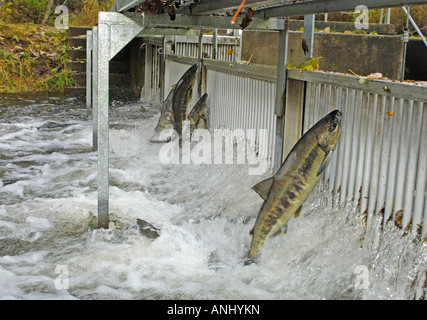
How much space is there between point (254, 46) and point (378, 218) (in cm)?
556

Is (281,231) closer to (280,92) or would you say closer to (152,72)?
(280,92)

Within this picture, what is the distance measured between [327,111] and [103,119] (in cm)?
239

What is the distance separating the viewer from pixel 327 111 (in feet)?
17.9

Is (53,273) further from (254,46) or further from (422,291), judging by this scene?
(254,46)

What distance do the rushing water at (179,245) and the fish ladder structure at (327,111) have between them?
0.86 feet

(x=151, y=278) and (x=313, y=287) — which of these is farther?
(x=151, y=278)

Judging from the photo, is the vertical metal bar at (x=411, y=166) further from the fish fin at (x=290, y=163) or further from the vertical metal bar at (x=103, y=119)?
the vertical metal bar at (x=103, y=119)

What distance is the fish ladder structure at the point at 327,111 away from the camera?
4152 mm

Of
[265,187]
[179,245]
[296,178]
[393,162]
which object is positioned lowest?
[179,245]

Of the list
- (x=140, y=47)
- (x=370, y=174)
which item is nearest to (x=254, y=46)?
(x=370, y=174)

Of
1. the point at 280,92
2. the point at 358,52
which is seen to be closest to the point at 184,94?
the point at 358,52

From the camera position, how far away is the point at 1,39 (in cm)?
2106

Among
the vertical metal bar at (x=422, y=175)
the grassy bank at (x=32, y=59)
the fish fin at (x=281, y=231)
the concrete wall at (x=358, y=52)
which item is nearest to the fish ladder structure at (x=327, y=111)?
the vertical metal bar at (x=422, y=175)

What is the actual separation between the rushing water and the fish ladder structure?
264 mm
